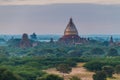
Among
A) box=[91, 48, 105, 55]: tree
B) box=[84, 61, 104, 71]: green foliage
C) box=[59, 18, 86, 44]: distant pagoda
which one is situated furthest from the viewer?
box=[59, 18, 86, 44]: distant pagoda

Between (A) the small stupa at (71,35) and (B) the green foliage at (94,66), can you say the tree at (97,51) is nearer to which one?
(A) the small stupa at (71,35)

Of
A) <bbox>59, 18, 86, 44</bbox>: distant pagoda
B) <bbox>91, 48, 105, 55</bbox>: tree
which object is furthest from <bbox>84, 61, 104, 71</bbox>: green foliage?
<bbox>59, 18, 86, 44</bbox>: distant pagoda

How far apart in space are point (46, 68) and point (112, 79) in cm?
1793

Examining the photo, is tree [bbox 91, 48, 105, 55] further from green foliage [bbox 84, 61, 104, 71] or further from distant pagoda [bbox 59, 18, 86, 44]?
green foliage [bbox 84, 61, 104, 71]

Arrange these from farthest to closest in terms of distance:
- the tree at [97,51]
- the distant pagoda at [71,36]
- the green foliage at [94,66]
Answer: the distant pagoda at [71,36] → the tree at [97,51] → the green foliage at [94,66]

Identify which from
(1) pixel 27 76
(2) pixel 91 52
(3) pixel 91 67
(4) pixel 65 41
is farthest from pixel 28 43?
(1) pixel 27 76

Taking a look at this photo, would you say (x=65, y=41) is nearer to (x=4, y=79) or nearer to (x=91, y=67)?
(x=91, y=67)

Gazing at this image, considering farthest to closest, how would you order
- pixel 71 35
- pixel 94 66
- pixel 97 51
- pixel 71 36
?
pixel 71 35 < pixel 71 36 < pixel 97 51 < pixel 94 66

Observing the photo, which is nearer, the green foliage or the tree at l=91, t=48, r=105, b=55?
the green foliage

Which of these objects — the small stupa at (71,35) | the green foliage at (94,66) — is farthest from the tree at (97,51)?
the green foliage at (94,66)

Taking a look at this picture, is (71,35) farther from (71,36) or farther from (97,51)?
(97,51)

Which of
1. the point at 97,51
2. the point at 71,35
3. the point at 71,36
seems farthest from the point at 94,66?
the point at 71,35

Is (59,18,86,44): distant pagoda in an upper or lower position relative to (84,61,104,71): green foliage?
upper

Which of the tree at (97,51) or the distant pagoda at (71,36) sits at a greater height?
the distant pagoda at (71,36)
